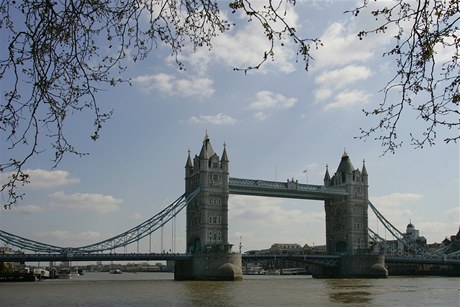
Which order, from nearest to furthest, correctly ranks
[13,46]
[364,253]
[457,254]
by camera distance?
1. [13,46]
2. [364,253]
3. [457,254]

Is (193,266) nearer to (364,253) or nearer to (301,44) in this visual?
(364,253)

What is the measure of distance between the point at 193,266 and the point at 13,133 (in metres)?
57.3

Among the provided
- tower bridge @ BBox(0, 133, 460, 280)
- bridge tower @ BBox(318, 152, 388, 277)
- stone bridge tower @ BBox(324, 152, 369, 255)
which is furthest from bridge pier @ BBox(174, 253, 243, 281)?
stone bridge tower @ BBox(324, 152, 369, 255)

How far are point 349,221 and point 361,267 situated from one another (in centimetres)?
730

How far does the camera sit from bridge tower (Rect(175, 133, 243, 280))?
60.6m

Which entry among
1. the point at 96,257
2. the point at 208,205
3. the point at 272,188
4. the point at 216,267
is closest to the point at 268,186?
the point at 272,188

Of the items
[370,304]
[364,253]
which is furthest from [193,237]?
[370,304]

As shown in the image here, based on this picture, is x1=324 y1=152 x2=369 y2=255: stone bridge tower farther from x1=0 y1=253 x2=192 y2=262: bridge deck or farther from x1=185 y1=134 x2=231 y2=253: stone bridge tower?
x1=0 y1=253 x2=192 y2=262: bridge deck

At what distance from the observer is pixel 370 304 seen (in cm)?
2861

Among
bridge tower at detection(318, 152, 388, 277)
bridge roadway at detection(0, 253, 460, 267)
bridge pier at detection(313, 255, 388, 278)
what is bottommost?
bridge pier at detection(313, 255, 388, 278)

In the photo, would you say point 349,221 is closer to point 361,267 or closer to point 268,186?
point 361,267

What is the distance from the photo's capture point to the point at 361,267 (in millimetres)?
70438

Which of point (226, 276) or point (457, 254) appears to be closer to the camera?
point (226, 276)

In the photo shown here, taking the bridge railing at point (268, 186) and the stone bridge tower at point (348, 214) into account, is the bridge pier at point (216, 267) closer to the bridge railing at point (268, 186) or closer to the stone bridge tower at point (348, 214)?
the bridge railing at point (268, 186)
